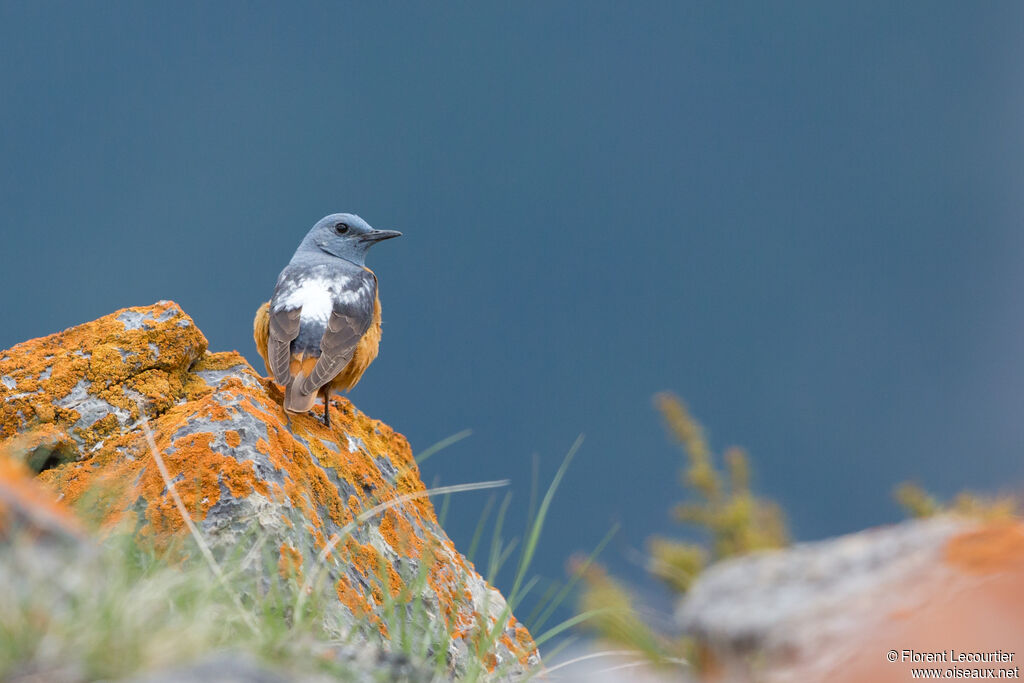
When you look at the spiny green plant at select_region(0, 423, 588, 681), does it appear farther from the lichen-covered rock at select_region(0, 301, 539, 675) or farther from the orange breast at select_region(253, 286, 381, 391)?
the orange breast at select_region(253, 286, 381, 391)

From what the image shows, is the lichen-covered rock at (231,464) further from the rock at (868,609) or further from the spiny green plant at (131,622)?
the rock at (868,609)

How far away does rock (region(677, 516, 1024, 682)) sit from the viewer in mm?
2691

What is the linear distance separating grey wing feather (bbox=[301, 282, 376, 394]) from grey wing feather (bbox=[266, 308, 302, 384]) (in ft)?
0.77

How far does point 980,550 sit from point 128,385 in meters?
5.34

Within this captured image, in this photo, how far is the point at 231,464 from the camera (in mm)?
5195

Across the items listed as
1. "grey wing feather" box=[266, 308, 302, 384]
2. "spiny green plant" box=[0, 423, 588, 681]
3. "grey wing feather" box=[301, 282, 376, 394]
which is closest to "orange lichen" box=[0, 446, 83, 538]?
"spiny green plant" box=[0, 423, 588, 681]

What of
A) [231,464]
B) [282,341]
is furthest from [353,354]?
[231,464]

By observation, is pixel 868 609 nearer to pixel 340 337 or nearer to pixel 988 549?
pixel 988 549

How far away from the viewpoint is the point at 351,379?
7.34m

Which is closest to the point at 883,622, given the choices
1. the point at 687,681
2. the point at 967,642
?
the point at 967,642

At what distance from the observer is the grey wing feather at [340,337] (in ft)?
21.7

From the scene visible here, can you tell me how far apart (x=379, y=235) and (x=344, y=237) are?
32 cm

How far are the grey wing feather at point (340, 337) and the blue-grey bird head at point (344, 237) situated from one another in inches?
38.4

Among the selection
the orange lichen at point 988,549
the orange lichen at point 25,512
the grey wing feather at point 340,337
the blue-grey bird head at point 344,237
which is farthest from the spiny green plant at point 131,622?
the blue-grey bird head at point 344,237
